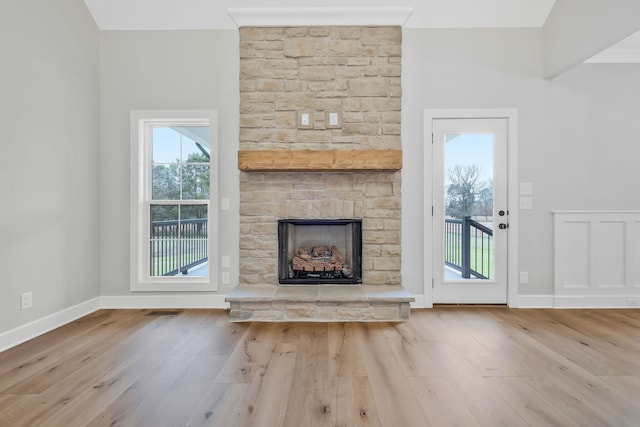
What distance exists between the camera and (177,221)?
3.79 meters

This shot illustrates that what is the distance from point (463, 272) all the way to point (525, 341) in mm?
1059

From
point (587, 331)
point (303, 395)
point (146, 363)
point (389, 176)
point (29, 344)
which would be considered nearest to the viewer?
point (303, 395)

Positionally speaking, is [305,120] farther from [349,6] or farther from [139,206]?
[139,206]

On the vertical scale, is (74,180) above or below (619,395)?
above

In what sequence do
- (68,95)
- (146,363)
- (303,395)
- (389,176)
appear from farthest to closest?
(389,176), (68,95), (146,363), (303,395)

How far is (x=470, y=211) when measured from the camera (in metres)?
3.74

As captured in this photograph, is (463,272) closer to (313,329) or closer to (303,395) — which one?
(313,329)

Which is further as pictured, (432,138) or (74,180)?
(432,138)

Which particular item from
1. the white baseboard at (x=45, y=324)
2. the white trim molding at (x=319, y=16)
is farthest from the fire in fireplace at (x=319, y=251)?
the white trim molding at (x=319, y=16)

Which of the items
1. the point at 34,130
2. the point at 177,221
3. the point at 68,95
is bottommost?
the point at 177,221

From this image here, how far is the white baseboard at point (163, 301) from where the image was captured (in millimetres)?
3641

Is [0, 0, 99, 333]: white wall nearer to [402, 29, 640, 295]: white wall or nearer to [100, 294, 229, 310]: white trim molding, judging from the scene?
[100, 294, 229, 310]: white trim molding

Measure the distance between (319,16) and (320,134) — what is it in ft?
3.95

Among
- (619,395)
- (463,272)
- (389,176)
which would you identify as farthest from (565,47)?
(619,395)
